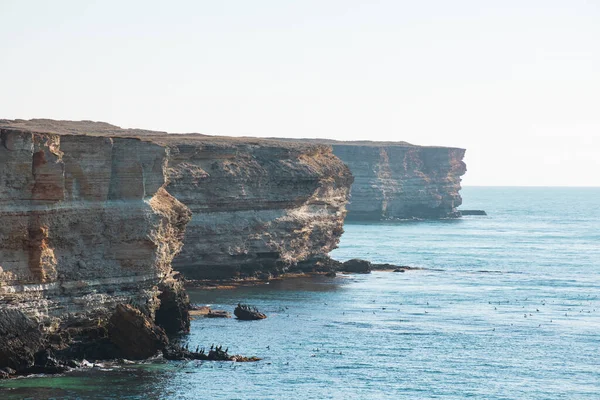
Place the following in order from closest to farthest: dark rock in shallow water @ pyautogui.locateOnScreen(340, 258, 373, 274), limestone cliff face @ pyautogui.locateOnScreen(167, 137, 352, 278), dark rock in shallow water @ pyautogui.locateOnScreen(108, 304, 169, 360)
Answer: dark rock in shallow water @ pyautogui.locateOnScreen(108, 304, 169, 360) → limestone cliff face @ pyautogui.locateOnScreen(167, 137, 352, 278) → dark rock in shallow water @ pyautogui.locateOnScreen(340, 258, 373, 274)

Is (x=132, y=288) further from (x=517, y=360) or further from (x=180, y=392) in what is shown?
(x=517, y=360)

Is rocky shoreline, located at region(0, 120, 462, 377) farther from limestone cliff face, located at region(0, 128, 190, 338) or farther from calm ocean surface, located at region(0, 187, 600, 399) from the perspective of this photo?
calm ocean surface, located at region(0, 187, 600, 399)

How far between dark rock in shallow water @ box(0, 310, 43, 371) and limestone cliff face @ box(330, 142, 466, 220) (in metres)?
133

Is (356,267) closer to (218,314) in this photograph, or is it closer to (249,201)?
(249,201)

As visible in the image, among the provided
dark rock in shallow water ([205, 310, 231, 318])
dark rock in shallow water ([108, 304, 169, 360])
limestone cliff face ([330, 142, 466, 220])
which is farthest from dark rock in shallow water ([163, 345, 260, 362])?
limestone cliff face ([330, 142, 466, 220])

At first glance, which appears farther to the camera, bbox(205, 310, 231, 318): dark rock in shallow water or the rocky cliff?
bbox(205, 310, 231, 318): dark rock in shallow water

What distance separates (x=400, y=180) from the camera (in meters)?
189

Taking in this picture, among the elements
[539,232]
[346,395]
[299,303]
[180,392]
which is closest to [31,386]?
[180,392]

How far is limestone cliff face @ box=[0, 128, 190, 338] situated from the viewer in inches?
1944

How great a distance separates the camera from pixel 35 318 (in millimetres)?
49281

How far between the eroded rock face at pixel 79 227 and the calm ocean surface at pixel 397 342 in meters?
3.70

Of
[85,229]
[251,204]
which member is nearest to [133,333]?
[85,229]

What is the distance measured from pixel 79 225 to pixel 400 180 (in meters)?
138

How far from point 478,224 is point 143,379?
14173 cm
